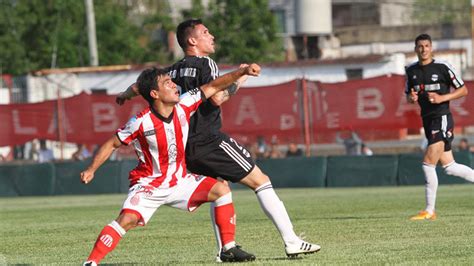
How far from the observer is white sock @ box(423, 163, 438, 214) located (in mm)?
14391

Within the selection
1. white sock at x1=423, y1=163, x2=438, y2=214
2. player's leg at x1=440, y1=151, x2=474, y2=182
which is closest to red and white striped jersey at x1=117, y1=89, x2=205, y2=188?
white sock at x1=423, y1=163, x2=438, y2=214

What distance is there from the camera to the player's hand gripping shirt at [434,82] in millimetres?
14625

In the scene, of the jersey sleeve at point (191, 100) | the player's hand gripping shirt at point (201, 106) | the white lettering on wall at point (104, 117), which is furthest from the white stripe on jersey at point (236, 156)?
the white lettering on wall at point (104, 117)

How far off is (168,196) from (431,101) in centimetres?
577

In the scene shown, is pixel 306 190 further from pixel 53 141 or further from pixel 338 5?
pixel 338 5

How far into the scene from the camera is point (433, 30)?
58.8 m

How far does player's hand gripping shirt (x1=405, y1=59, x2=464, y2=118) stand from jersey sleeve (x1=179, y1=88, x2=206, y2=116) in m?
5.49

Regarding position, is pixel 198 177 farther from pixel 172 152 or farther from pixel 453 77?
pixel 453 77

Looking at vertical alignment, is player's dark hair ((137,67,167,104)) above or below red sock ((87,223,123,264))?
above

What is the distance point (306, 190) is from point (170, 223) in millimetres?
9867

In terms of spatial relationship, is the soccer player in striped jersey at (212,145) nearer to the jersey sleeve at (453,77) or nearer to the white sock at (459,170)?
the jersey sleeve at (453,77)

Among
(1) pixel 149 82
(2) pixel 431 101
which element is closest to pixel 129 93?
(1) pixel 149 82

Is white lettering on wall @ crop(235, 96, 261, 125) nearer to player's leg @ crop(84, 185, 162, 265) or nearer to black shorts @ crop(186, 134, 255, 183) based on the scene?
black shorts @ crop(186, 134, 255, 183)

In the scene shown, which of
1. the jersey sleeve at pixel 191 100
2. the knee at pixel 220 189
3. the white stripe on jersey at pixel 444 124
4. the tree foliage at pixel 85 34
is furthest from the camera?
the tree foliage at pixel 85 34
